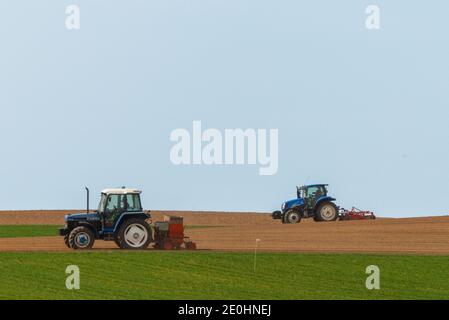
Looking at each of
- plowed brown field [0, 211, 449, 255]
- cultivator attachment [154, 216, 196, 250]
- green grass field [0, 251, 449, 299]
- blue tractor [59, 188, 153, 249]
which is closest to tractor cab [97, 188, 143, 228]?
blue tractor [59, 188, 153, 249]

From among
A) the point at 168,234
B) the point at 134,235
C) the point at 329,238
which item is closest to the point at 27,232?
the point at 329,238

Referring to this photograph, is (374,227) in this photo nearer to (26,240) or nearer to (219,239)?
(219,239)

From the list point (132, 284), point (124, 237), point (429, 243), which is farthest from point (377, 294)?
point (429, 243)

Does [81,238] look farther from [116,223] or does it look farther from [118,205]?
[118,205]

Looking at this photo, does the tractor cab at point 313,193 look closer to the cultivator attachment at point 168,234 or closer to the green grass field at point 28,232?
the green grass field at point 28,232

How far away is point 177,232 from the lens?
37.8 meters

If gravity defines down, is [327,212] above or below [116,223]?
above

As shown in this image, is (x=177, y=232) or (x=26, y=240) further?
(x=26, y=240)

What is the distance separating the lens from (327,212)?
185 ft

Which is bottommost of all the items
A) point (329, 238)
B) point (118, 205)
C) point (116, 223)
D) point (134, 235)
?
point (329, 238)

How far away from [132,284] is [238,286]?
109 inches

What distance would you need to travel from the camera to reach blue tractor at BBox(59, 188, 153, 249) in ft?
119

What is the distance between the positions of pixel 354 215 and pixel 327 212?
343 centimetres
